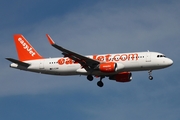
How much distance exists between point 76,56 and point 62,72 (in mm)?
5014

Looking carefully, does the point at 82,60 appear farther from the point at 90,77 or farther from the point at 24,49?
the point at 24,49

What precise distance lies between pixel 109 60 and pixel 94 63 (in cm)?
232

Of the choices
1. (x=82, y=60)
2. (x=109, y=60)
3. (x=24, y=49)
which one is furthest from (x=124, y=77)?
(x=24, y=49)

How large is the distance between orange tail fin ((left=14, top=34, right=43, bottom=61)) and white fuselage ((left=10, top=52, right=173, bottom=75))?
1934 millimetres

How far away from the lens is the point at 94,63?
78312 millimetres

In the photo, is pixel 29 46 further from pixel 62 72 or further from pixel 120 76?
pixel 120 76

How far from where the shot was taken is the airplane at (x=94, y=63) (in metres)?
76.4

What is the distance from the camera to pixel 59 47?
72.4 meters

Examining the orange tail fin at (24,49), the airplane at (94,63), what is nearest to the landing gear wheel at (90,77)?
the airplane at (94,63)

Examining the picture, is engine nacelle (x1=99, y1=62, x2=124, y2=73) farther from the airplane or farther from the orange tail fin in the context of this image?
the orange tail fin

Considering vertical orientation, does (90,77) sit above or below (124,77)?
below

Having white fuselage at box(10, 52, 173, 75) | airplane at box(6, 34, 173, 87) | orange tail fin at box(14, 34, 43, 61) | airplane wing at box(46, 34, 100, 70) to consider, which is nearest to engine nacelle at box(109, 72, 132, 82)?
airplane at box(6, 34, 173, 87)

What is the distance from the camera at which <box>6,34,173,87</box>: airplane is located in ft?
251

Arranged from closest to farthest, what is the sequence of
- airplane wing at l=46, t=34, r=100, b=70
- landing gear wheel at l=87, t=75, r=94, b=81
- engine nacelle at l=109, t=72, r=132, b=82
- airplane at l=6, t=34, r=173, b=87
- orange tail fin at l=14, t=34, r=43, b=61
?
airplane wing at l=46, t=34, r=100, b=70 < airplane at l=6, t=34, r=173, b=87 < landing gear wheel at l=87, t=75, r=94, b=81 < engine nacelle at l=109, t=72, r=132, b=82 < orange tail fin at l=14, t=34, r=43, b=61
